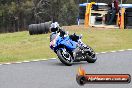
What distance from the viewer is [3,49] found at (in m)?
17.8

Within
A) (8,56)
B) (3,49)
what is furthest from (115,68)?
(3,49)

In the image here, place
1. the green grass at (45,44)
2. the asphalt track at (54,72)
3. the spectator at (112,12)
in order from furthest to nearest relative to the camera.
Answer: the spectator at (112,12) < the green grass at (45,44) < the asphalt track at (54,72)

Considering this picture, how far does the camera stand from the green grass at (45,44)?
50.5ft

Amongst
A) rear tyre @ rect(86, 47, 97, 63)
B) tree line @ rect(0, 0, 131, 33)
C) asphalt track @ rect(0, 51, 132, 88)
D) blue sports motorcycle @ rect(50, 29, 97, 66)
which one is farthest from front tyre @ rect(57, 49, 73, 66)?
tree line @ rect(0, 0, 131, 33)

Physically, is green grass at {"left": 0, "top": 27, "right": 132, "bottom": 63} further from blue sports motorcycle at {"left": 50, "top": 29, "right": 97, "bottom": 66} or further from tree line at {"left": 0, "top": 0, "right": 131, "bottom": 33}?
tree line at {"left": 0, "top": 0, "right": 131, "bottom": 33}

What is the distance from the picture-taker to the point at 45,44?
63.2 ft

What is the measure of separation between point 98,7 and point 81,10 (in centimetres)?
247

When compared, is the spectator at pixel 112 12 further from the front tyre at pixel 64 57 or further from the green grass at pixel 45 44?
the front tyre at pixel 64 57

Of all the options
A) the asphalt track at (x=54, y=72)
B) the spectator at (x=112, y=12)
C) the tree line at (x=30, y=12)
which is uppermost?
the spectator at (x=112, y=12)

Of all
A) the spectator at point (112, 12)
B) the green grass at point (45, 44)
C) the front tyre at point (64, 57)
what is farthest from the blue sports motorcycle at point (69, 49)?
the spectator at point (112, 12)

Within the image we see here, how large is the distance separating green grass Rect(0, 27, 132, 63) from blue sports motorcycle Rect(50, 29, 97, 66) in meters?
2.19

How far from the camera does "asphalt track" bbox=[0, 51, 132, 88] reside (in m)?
9.08

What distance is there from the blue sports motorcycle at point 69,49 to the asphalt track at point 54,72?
0.18 meters

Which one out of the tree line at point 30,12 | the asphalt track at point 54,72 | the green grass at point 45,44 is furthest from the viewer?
the tree line at point 30,12
